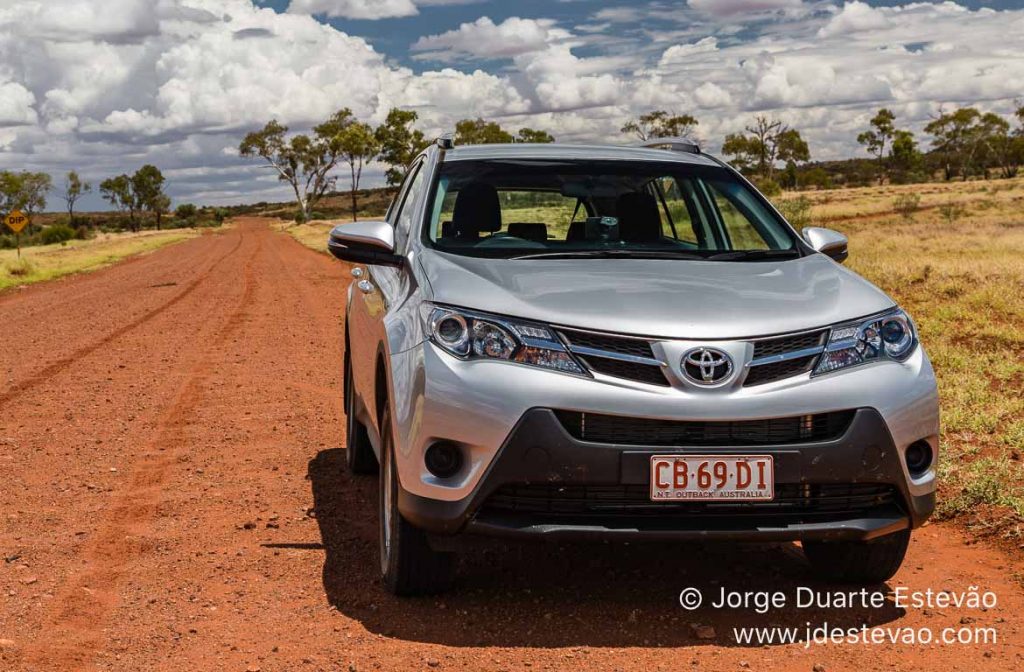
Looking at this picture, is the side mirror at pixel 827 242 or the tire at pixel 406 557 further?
the side mirror at pixel 827 242

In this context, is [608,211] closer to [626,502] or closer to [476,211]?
[476,211]

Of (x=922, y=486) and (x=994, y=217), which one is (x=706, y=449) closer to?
(x=922, y=486)

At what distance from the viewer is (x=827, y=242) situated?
5047mm

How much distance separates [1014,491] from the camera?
5785mm

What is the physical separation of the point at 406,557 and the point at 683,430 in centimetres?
112

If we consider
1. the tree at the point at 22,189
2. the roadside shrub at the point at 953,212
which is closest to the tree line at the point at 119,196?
the tree at the point at 22,189

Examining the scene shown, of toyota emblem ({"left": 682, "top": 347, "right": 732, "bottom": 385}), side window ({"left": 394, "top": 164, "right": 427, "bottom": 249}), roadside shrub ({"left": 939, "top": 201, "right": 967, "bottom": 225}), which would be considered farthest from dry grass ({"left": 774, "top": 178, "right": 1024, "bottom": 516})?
roadside shrub ({"left": 939, "top": 201, "right": 967, "bottom": 225})

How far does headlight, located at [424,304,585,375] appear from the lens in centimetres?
380

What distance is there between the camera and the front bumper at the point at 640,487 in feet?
12.2

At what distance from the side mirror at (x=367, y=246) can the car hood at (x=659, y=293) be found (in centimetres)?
19

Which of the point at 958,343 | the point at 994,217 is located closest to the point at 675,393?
the point at 958,343

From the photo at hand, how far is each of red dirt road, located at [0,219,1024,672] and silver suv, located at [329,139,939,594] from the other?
0.33 metres
